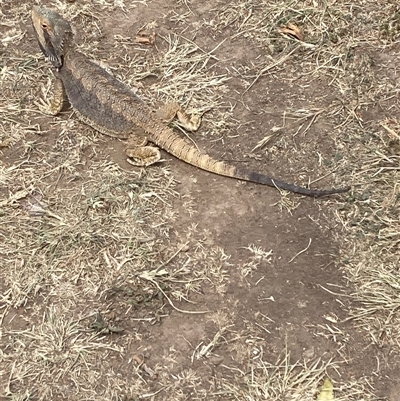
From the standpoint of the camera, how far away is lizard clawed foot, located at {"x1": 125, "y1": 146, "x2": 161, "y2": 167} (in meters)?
5.70

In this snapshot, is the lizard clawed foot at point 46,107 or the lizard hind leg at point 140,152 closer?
the lizard hind leg at point 140,152

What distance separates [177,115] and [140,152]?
2.00ft

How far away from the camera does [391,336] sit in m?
4.49

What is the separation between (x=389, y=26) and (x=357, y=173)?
7.16 ft

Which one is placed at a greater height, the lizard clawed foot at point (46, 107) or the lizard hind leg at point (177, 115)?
the lizard hind leg at point (177, 115)

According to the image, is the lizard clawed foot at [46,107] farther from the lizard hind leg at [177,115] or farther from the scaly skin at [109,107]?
the lizard hind leg at [177,115]

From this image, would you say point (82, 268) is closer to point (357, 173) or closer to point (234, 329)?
→ point (234, 329)

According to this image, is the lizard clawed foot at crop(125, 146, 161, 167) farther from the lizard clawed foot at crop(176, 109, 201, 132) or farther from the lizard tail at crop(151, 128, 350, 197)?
the lizard clawed foot at crop(176, 109, 201, 132)

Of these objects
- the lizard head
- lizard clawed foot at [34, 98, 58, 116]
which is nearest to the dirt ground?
lizard clawed foot at [34, 98, 58, 116]

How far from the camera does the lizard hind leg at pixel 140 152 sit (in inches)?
225

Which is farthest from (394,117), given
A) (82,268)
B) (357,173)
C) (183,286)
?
(82,268)

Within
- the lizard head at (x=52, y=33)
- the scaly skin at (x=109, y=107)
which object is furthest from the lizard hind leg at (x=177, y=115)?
the lizard head at (x=52, y=33)

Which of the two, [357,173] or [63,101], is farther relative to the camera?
[63,101]

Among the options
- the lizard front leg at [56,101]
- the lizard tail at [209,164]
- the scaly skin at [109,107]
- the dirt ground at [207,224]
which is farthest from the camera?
the lizard front leg at [56,101]
